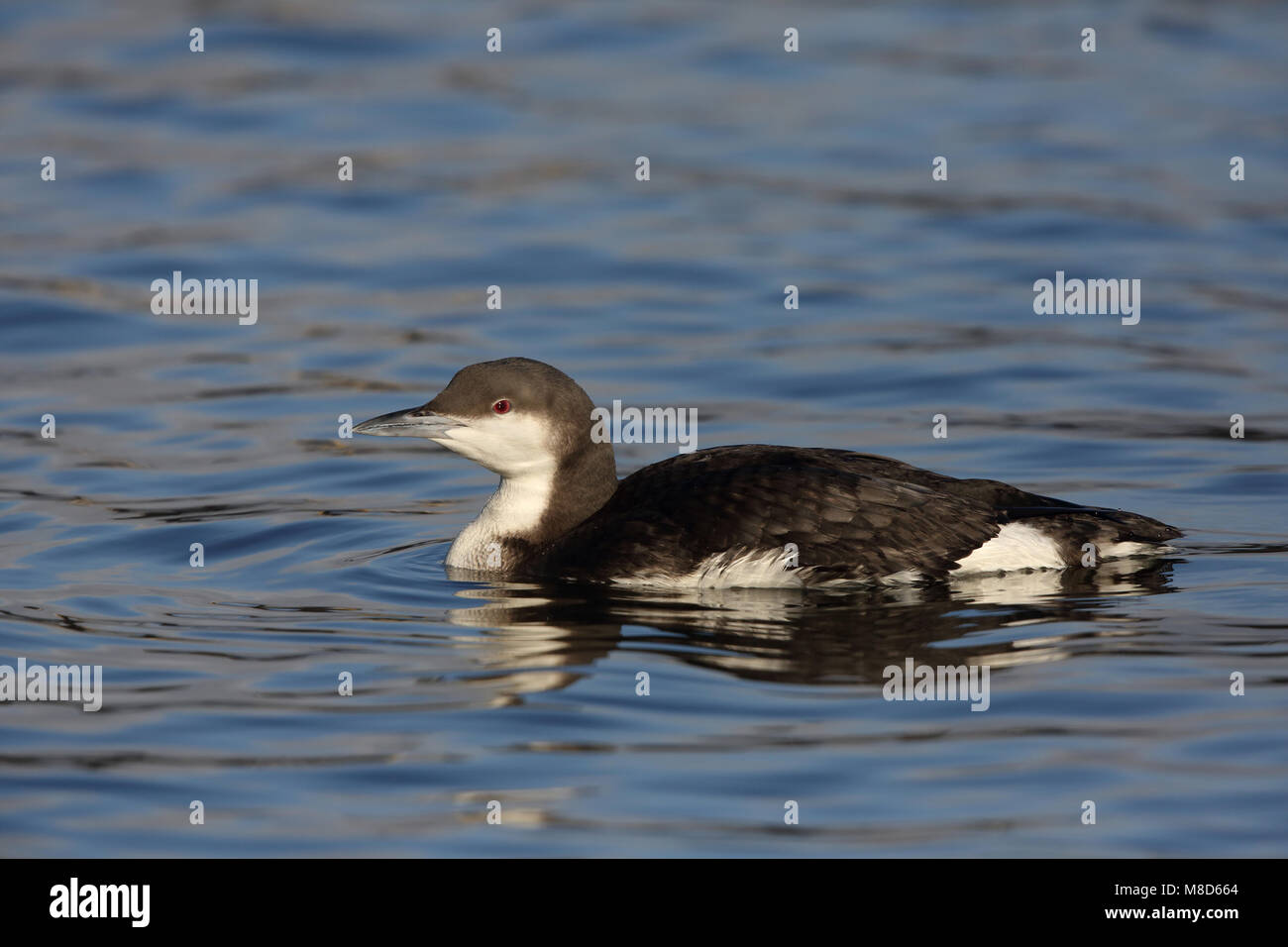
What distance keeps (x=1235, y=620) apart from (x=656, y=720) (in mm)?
2545

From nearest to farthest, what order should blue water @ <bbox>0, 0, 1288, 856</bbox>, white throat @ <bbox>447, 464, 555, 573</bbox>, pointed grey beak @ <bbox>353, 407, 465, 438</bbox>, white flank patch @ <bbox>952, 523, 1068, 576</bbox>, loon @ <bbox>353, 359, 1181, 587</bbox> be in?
blue water @ <bbox>0, 0, 1288, 856</bbox>
loon @ <bbox>353, 359, 1181, 587</bbox>
white flank patch @ <bbox>952, 523, 1068, 576</bbox>
pointed grey beak @ <bbox>353, 407, 465, 438</bbox>
white throat @ <bbox>447, 464, 555, 573</bbox>

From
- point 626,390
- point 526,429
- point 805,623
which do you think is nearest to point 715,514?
point 805,623

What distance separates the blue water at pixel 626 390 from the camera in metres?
6.60

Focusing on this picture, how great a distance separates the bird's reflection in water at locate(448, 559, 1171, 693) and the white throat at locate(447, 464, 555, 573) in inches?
5.2

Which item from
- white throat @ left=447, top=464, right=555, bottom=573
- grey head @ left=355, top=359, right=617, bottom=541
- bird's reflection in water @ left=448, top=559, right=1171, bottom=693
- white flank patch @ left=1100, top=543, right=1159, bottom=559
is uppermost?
grey head @ left=355, top=359, right=617, bottom=541

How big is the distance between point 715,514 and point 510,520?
108 centimetres

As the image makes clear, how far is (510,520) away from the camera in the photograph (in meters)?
9.07

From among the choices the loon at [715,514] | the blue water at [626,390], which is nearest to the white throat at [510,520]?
the loon at [715,514]

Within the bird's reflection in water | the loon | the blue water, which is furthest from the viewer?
the loon

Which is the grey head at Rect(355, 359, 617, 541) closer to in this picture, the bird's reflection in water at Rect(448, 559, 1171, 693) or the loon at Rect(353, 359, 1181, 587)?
the loon at Rect(353, 359, 1181, 587)

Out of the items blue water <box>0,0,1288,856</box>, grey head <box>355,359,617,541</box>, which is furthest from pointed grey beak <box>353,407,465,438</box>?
blue water <box>0,0,1288,856</box>

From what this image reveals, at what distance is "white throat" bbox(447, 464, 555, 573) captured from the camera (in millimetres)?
9031

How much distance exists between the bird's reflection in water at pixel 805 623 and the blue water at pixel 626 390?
32 millimetres

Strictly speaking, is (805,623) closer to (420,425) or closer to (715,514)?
(715,514)
